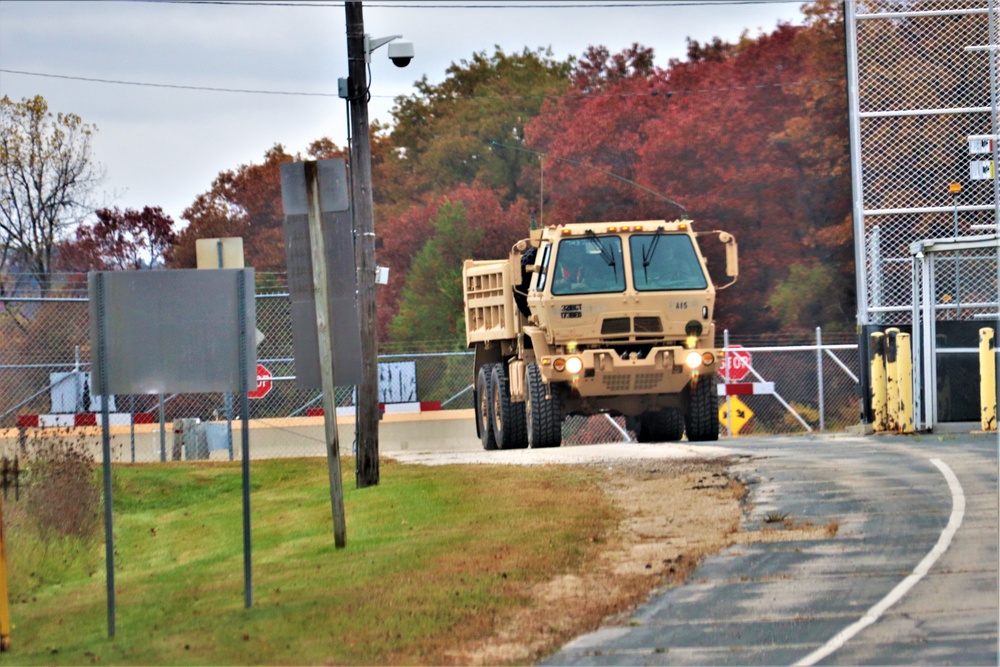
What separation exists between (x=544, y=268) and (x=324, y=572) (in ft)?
24.7

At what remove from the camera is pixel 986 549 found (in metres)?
11.8

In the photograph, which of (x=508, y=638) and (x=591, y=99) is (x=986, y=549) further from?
(x=591, y=99)

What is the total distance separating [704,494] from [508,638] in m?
5.68

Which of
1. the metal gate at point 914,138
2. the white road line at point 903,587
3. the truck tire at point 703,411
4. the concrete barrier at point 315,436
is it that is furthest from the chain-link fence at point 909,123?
the concrete barrier at point 315,436

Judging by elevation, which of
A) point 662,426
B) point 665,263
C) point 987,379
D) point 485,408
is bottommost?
point 662,426

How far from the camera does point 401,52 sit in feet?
55.2

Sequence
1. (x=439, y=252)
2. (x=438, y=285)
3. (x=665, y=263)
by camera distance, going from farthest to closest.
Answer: (x=439, y=252), (x=438, y=285), (x=665, y=263)

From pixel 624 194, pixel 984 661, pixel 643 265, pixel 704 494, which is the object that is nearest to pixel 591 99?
pixel 624 194

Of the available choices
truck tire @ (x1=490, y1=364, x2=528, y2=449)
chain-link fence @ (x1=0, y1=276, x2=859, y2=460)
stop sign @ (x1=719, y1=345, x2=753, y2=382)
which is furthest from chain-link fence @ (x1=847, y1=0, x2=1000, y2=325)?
chain-link fence @ (x1=0, y1=276, x2=859, y2=460)

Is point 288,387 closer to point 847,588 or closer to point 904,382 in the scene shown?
point 904,382

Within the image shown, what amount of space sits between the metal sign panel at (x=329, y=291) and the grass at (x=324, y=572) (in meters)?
1.66

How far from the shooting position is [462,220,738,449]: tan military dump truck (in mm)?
18750

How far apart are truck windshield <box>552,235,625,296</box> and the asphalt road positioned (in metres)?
3.91

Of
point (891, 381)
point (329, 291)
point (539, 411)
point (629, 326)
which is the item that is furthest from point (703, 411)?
point (329, 291)
